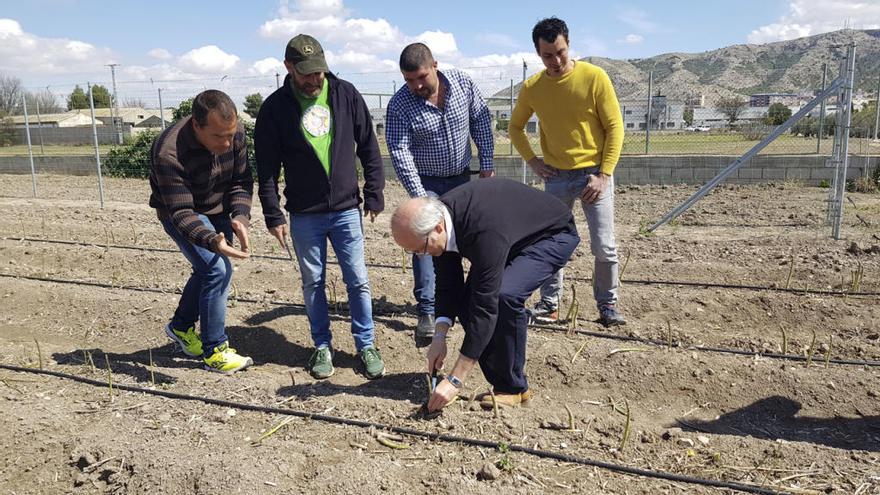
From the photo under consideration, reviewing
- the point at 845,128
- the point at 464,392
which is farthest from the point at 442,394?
the point at 845,128

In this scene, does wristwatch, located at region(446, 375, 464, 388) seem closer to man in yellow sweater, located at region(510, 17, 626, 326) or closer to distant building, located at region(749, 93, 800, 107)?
man in yellow sweater, located at region(510, 17, 626, 326)

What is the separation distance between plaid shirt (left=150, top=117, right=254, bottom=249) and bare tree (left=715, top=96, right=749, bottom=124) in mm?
10332

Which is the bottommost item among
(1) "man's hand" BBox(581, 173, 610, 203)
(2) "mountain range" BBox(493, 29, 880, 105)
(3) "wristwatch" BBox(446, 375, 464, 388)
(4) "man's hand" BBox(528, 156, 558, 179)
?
(3) "wristwatch" BBox(446, 375, 464, 388)

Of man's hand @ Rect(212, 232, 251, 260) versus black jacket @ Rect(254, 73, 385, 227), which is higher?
black jacket @ Rect(254, 73, 385, 227)

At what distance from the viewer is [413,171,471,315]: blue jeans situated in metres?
3.82

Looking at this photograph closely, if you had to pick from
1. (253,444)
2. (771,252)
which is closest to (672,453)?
(253,444)

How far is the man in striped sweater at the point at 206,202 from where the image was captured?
3.13 metres

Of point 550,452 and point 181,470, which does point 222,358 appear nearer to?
point 181,470

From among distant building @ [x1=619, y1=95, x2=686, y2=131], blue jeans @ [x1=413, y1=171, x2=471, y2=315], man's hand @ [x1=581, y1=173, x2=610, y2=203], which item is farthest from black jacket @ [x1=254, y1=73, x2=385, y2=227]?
distant building @ [x1=619, y1=95, x2=686, y2=131]

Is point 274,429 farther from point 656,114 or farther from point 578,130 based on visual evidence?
point 656,114

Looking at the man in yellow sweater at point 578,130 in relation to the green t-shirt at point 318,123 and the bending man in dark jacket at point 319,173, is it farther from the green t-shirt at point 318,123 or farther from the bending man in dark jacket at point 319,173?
the green t-shirt at point 318,123

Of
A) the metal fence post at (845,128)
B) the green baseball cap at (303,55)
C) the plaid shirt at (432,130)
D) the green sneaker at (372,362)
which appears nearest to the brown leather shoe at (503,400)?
the green sneaker at (372,362)

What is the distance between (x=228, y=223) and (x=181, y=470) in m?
1.43

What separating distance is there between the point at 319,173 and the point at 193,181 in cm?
62
